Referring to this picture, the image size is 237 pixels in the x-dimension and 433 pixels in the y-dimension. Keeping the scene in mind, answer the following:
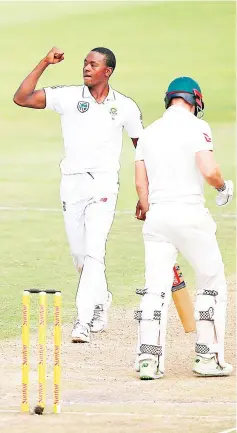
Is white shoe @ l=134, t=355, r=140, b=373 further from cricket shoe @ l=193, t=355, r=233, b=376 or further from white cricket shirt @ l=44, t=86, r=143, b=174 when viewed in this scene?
white cricket shirt @ l=44, t=86, r=143, b=174

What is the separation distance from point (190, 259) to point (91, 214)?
138cm

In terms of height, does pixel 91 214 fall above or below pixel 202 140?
below

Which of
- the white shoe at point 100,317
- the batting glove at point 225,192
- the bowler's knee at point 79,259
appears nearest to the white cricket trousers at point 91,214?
the bowler's knee at point 79,259

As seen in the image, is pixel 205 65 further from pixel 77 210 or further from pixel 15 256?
pixel 77 210

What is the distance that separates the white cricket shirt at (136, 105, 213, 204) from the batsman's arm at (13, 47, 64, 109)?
4.54ft

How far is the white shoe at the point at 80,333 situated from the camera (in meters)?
10.5

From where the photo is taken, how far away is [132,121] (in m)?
10.9

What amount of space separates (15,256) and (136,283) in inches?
71.5

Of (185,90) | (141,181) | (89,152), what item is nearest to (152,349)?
(141,181)

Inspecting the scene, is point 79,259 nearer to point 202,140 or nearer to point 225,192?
point 225,192

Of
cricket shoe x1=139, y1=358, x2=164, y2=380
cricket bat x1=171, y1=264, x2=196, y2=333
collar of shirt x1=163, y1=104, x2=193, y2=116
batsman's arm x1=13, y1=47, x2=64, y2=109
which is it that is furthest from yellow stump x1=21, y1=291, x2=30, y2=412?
batsman's arm x1=13, y1=47, x2=64, y2=109

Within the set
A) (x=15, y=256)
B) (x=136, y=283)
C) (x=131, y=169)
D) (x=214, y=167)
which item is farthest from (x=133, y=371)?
(x=131, y=169)

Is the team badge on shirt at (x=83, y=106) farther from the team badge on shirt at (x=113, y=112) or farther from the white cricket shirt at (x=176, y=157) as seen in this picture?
the white cricket shirt at (x=176, y=157)

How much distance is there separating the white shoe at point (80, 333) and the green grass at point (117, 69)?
5.66m
